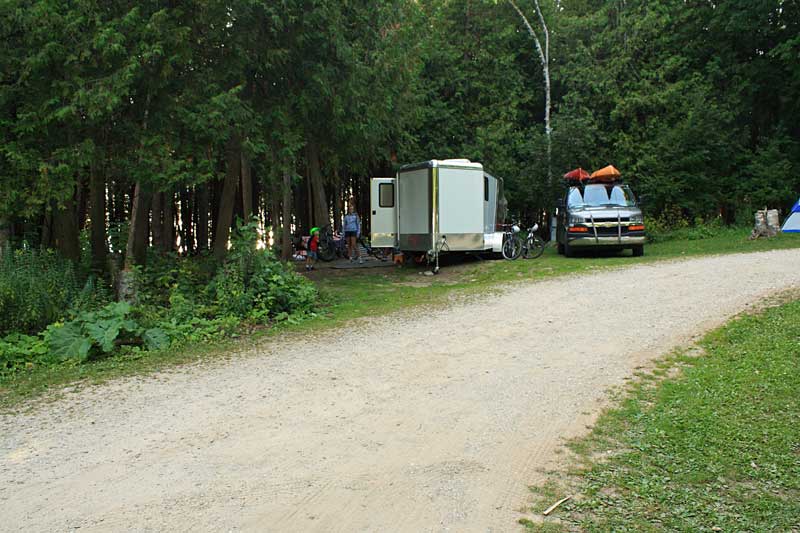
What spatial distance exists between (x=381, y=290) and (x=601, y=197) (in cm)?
726

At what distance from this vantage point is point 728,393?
5.39 metres

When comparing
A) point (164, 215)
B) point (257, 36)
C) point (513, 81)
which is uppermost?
point (513, 81)

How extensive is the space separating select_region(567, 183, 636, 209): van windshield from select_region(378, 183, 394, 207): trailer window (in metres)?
4.57

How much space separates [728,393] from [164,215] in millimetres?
16453

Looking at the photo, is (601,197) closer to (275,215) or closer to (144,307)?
(275,215)

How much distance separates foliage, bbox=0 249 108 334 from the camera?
8805mm

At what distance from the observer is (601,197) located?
17.8 metres

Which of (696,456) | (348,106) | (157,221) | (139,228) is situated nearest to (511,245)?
(348,106)

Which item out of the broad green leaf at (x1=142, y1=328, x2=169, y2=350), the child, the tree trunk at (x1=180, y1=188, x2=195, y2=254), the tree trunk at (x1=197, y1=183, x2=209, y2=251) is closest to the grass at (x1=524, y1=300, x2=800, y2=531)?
the broad green leaf at (x1=142, y1=328, x2=169, y2=350)

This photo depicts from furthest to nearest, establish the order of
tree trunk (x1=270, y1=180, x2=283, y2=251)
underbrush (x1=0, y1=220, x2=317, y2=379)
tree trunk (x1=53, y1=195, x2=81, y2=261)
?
tree trunk (x1=270, y1=180, x2=283, y2=251), tree trunk (x1=53, y1=195, x2=81, y2=261), underbrush (x1=0, y1=220, x2=317, y2=379)

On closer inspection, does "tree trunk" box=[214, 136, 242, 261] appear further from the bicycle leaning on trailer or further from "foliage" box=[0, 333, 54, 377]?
the bicycle leaning on trailer

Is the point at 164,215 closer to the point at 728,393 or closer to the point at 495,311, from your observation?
the point at 495,311

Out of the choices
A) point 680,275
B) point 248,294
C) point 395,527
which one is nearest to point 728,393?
point 395,527

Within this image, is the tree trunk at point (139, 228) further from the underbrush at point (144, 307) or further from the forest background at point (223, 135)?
the underbrush at point (144, 307)
